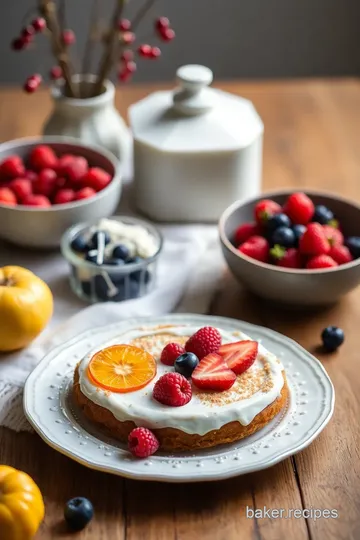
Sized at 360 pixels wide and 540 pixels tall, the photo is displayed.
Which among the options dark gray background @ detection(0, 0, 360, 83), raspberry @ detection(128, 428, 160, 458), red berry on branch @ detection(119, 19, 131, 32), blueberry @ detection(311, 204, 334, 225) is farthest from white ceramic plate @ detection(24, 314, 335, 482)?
dark gray background @ detection(0, 0, 360, 83)

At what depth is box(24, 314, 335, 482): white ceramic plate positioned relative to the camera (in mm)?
1248

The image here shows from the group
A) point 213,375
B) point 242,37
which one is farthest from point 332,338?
point 242,37

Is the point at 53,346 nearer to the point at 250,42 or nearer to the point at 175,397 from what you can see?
the point at 175,397

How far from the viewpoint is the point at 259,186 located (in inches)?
83.7

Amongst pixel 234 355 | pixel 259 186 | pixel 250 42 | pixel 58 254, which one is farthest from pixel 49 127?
pixel 250 42

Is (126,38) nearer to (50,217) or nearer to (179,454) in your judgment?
(50,217)

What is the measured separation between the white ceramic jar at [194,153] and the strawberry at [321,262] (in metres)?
0.40

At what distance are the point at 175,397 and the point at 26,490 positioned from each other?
0.27 metres

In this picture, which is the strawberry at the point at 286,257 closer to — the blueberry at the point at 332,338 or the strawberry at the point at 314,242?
the strawberry at the point at 314,242

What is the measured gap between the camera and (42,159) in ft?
6.47

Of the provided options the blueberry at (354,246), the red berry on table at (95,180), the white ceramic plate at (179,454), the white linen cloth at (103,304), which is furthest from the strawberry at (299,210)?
the red berry on table at (95,180)

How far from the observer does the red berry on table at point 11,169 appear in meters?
1.93

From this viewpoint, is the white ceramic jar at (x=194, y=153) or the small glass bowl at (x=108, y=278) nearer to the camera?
the small glass bowl at (x=108, y=278)

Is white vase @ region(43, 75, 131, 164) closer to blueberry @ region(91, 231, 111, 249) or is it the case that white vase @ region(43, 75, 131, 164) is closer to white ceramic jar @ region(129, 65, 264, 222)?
white ceramic jar @ region(129, 65, 264, 222)
